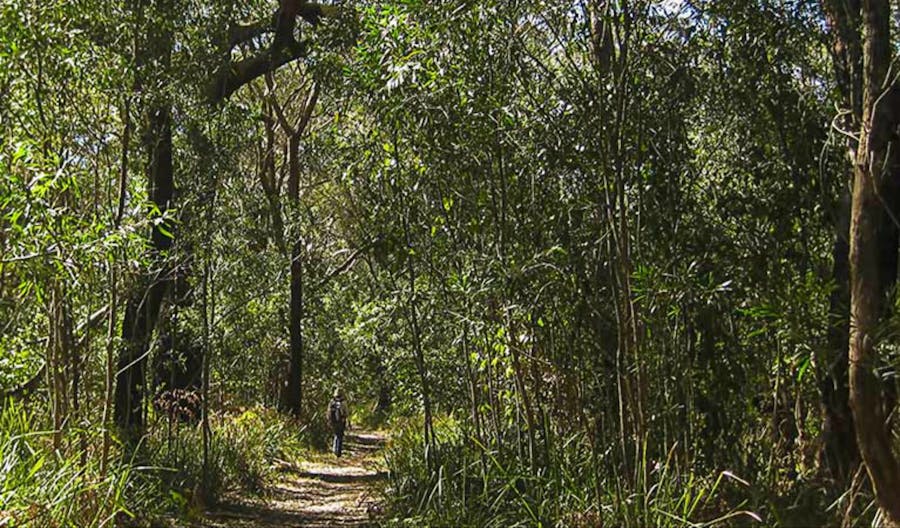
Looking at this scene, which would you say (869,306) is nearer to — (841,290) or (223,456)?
(841,290)

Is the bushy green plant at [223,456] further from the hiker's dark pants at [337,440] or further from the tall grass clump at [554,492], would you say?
the tall grass clump at [554,492]

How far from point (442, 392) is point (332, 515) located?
249 centimetres

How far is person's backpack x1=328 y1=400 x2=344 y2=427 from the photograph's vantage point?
17.5 metres

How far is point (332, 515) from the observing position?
430 inches

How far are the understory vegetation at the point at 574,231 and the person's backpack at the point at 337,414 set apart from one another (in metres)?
8.11

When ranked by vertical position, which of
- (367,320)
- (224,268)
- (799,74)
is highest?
(799,74)

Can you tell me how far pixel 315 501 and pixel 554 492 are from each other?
6330 mm

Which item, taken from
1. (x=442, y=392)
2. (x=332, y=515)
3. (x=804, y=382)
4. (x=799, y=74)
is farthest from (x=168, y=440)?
(x=799, y=74)

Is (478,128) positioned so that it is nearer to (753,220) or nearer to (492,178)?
(492,178)

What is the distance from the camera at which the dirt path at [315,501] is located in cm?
1019

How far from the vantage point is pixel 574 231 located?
7137 millimetres

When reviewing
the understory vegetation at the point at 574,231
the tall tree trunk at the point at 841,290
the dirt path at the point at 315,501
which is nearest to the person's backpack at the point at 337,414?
the dirt path at the point at 315,501

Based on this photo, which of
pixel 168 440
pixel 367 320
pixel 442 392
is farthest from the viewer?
pixel 442 392

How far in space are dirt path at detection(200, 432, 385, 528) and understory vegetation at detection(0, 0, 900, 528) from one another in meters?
1.08
